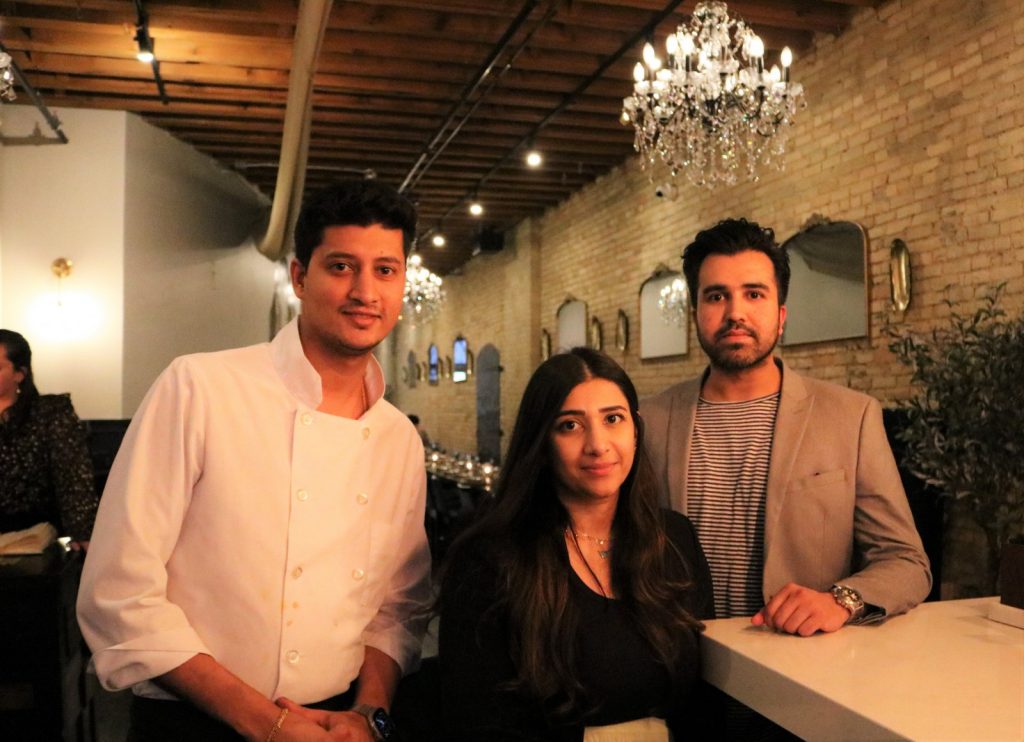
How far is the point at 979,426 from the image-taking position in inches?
166

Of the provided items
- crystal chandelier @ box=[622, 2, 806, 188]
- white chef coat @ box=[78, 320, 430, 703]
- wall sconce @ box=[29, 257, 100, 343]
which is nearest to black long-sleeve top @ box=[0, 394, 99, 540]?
white chef coat @ box=[78, 320, 430, 703]

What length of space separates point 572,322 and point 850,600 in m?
10.0

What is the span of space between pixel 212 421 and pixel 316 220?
0.50 metres

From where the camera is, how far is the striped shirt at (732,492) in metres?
2.30

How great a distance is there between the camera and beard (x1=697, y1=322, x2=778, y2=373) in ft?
7.75

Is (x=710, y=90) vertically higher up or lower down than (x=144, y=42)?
lower down

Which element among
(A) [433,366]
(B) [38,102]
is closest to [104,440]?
(B) [38,102]

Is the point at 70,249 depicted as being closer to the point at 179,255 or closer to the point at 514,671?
the point at 179,255

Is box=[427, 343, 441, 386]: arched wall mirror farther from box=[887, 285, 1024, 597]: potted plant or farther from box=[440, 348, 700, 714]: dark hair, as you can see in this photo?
box=[440, 348, 700, 714]: dark hair

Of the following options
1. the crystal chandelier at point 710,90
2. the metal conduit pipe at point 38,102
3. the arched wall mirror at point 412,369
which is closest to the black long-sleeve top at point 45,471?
the crystal chandelier at point 710,90

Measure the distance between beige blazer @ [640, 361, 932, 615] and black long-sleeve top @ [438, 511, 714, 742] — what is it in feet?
1.70

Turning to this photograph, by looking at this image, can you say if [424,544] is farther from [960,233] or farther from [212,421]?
[960,233]

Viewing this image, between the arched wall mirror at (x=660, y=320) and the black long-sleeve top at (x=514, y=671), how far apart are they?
7.12 meters

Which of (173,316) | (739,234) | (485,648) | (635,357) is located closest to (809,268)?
(635,357)
